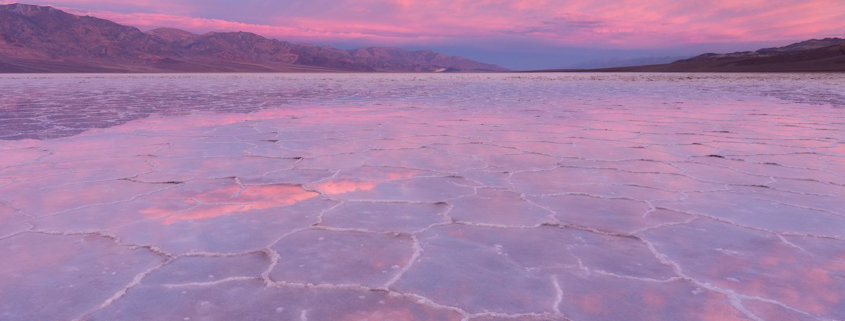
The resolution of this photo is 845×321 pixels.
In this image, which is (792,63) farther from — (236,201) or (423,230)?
(236,201)

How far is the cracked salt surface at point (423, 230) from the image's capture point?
1.05m

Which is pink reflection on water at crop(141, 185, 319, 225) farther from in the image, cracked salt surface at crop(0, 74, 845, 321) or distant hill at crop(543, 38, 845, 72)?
distant hill at crop(543, 38, 845, 72)

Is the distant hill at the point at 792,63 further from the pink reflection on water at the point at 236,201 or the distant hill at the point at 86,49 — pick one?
the distant hill at the point at 86,49

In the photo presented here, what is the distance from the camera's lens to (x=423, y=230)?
152cm

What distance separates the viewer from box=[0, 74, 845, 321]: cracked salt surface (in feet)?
3.45

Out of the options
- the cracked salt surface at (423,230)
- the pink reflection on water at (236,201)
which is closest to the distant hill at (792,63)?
the cracked salt surface at (423,230)

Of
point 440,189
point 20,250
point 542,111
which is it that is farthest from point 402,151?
point 542,111

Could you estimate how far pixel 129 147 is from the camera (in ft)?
9.91

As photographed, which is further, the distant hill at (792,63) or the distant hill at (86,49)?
the distant hill at (86,49)

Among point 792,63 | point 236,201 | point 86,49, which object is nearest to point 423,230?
point 236,201

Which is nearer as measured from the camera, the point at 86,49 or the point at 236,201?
the point at 236,201

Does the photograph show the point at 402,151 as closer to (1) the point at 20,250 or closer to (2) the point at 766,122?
(1) the point at 20,250

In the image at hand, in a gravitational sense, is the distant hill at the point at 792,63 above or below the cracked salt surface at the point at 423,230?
above

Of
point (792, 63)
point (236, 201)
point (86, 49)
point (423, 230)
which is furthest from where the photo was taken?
point (86, 49)
